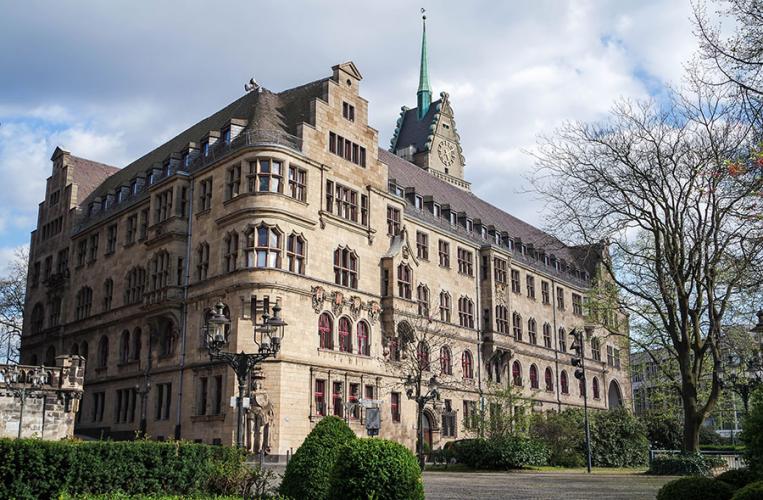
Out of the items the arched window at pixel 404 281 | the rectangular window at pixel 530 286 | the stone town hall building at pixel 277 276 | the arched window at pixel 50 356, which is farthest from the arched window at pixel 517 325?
the arched window at pixel 50 356

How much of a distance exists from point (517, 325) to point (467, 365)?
28.8 feet

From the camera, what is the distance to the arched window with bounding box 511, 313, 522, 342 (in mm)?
59081

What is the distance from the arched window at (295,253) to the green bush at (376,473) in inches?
1028

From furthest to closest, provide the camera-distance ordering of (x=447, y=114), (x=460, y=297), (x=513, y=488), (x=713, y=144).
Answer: (x=447, y=114), (x=460, y=297), (x=713, y=144), (x=513, y=488)

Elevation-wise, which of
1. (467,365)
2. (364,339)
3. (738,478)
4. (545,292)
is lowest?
(738,478)

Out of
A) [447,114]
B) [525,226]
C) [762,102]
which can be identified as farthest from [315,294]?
[447,114]

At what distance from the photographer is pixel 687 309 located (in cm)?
2956

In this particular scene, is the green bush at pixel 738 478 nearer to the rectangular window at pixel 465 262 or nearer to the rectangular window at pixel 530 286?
the rectangular window at pixel 465 262

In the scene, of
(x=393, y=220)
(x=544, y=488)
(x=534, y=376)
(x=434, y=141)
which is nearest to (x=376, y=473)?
(x=544, y=488)

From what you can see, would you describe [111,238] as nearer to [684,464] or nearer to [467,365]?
[467,365]

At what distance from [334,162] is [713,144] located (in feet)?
74.2

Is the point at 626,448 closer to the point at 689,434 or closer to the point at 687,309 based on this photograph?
the point at 689,434

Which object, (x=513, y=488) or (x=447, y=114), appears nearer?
(x=513, y=488)

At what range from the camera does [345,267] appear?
43156 millimetres
